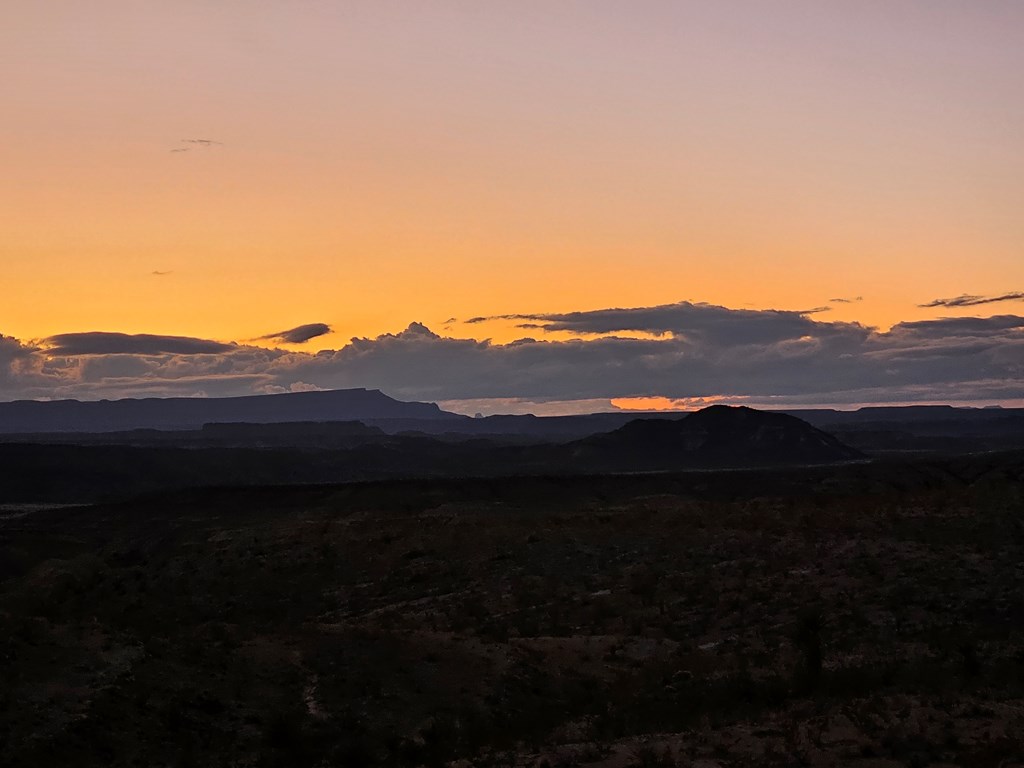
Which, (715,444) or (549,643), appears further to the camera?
(715,444)

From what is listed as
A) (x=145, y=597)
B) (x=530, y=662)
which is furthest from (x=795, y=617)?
(x=145, y=597)

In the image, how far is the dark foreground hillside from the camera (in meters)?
20.4

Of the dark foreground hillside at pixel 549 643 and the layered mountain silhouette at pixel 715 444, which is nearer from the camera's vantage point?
the dark foreground hillside at pixel 549 643

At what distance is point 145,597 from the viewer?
160 ft

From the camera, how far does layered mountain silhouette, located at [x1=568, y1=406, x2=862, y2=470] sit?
513ft

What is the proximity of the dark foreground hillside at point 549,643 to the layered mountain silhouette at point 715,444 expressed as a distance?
311 feet

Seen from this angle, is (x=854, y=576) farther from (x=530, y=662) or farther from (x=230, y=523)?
(x=230, y=523)

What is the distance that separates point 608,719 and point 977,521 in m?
27.4

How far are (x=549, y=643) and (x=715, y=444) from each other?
135855 millimetres

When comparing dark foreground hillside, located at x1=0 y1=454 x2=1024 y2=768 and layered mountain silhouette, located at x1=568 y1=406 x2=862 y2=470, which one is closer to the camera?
dark foreground hillside, located at x1=0 y1=454 x2=1024 y2=768

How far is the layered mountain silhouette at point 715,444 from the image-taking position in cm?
15650

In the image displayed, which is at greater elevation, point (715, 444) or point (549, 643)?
point (715, 444)

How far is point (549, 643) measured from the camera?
31.9 meters

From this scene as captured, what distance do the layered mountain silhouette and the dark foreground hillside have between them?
94.8m
